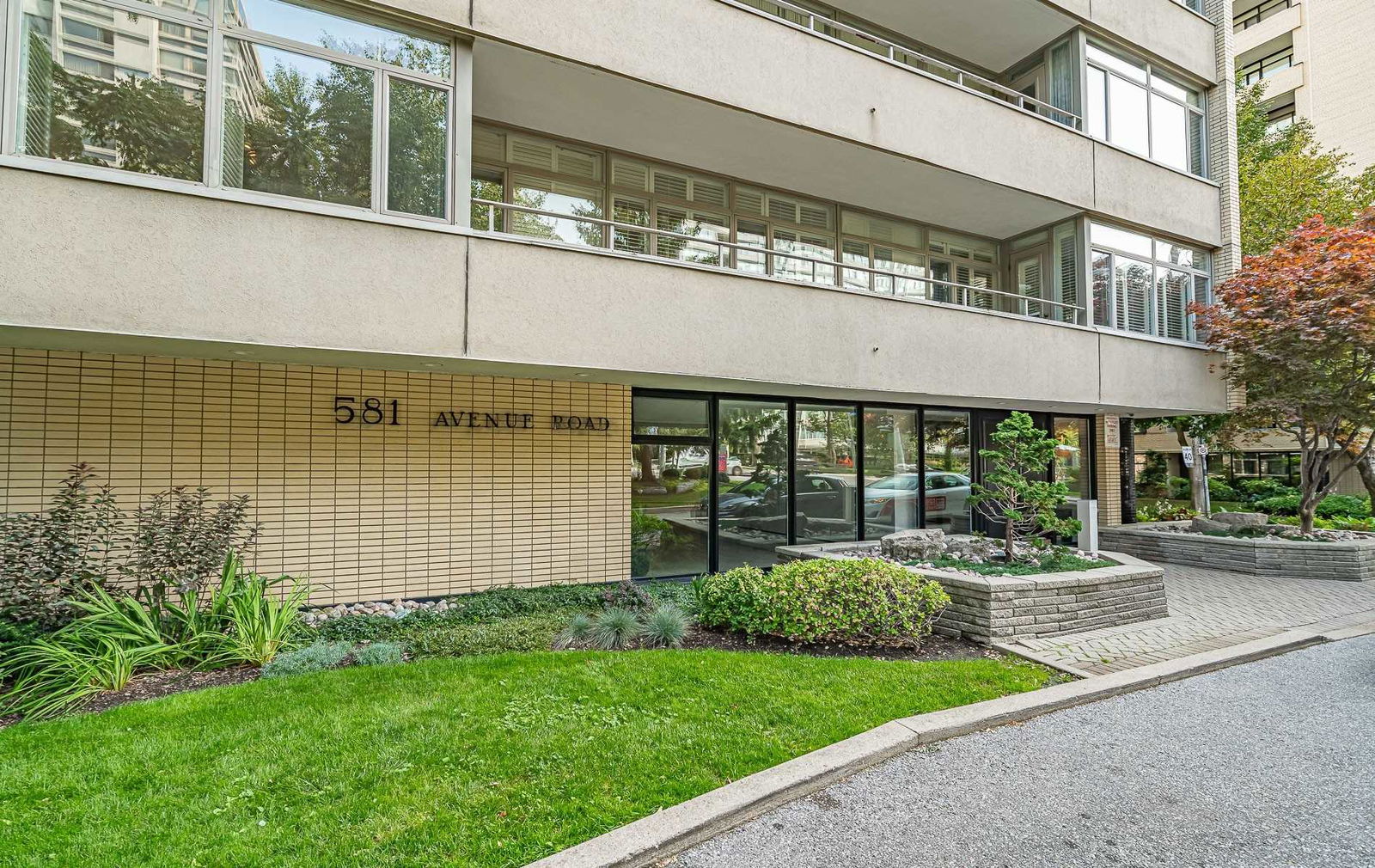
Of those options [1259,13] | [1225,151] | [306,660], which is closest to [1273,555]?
[1225,151]

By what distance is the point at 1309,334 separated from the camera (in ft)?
35.8

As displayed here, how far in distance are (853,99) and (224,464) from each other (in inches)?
360

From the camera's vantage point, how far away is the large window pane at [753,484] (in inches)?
402

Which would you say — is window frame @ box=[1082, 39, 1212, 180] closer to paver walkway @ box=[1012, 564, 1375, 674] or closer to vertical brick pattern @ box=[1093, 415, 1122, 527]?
vertical brick pattern @ box=[1093, 415, 1122, 527]

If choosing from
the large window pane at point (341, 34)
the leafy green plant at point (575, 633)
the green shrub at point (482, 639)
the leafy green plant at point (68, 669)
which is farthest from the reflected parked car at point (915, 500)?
the leafy green plant at point (68, 669)

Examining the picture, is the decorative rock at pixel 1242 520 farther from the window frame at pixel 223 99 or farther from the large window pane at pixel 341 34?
the large window pane at pixel 341 34

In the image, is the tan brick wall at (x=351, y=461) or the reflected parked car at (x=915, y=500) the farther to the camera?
the reflected parked car at (x=915, y=500)

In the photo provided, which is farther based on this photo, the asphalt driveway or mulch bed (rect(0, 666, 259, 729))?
mulch bed (rect(0, 666, 259, 729))

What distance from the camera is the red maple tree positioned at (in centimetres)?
1074

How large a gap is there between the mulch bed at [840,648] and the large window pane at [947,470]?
19.5ft

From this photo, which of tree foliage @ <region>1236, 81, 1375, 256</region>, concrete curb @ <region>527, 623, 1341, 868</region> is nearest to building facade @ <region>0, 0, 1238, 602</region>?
concrete curb @ <region>527, 623, 1341, 868</region>

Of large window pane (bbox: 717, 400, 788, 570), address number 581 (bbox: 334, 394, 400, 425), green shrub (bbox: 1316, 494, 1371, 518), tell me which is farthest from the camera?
green shrub (bbox: 1316, 494, 1371, 518)

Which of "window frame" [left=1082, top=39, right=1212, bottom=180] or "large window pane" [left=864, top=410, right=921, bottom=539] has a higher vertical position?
"window frame" [left=1082, top=39, right=1212, bottom=180]

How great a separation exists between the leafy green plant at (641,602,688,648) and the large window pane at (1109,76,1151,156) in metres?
12.1
